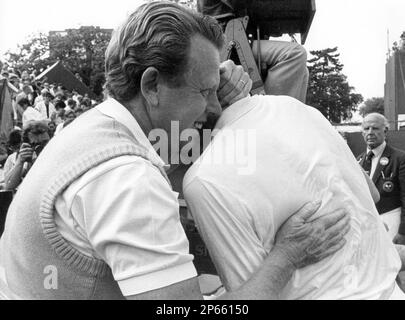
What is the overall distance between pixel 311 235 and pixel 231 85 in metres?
0.63

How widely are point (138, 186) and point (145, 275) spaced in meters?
0.18

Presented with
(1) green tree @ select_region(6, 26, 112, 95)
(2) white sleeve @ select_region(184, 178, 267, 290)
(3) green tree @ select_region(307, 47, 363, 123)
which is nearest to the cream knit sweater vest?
(2) white sleeve @ select_region(184, 178, 267, 290)

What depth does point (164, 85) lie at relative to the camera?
4.53 feet

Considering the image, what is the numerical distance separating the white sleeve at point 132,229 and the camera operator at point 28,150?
3.80 m

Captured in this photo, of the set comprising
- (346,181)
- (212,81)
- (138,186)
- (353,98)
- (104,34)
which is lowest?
(353,98)

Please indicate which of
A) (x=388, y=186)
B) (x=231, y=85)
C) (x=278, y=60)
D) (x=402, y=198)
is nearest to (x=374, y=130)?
(x=388, y=186)

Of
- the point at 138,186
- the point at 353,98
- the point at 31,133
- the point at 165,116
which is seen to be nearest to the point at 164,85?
the point at 165,116

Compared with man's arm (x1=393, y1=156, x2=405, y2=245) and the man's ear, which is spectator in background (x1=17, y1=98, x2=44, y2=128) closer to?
man's arm (x1=393, y1=156, x2=405, y2=245)

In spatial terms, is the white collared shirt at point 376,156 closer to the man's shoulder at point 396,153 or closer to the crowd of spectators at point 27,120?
the man's shoulder at point 396,153

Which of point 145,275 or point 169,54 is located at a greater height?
point 169,54

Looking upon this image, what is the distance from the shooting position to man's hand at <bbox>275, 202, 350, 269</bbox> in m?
1.47

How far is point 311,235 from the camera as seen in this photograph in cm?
148

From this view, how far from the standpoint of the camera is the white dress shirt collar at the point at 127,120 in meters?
1.30
